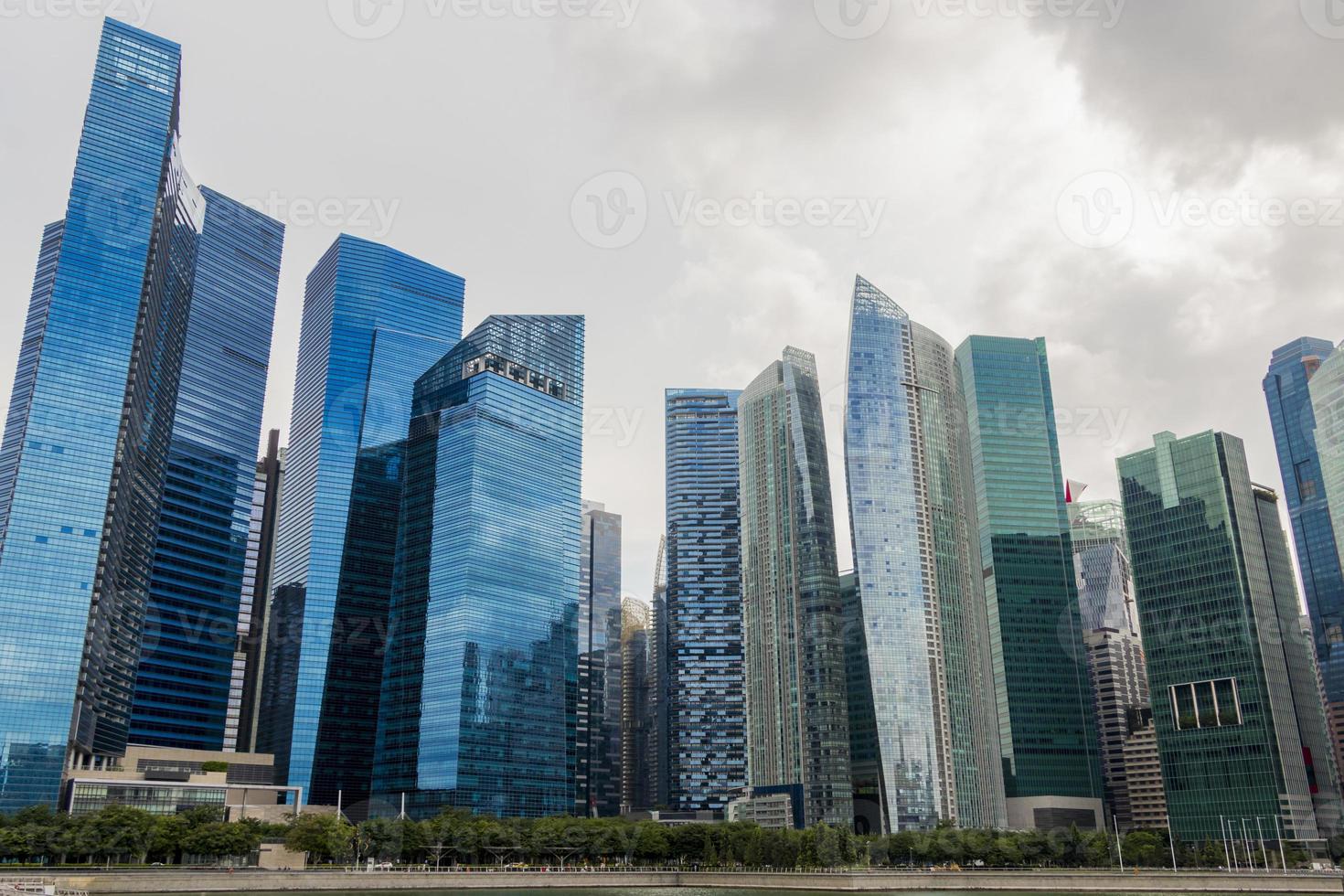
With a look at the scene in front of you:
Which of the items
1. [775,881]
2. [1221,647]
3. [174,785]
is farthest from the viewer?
[1221,647]

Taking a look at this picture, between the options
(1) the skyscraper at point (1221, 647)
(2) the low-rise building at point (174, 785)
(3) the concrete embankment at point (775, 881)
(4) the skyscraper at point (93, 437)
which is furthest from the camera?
(1) the skyscraper at point (1221, 647)

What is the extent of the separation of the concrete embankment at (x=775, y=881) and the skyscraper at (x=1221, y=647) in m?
47.2

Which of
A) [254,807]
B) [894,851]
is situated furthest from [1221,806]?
[254,807]

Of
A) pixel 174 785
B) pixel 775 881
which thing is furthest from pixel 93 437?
pixel 775 881

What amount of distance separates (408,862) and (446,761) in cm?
5646

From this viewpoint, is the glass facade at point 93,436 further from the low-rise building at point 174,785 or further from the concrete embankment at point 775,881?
the concrete embankment at point 775,881

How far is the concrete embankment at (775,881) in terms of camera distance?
112875 mm

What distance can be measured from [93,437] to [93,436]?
0.42 feet

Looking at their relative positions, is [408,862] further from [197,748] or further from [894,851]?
[197,748]

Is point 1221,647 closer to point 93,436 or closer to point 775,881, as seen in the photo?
point 775,881

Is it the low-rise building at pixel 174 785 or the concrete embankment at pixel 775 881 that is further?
the low-rise building at pixel 174 785

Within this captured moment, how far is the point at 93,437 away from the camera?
526ft

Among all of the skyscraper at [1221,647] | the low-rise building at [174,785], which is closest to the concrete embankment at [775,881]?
the low-rise building at [174,785]

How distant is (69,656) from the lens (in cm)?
15150
